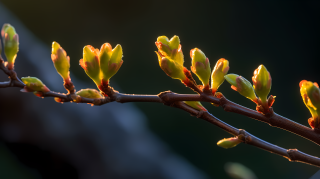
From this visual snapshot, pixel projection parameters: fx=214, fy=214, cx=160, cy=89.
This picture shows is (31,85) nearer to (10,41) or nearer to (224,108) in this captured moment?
(10,41)

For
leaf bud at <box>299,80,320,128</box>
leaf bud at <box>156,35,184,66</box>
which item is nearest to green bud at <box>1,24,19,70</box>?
leaf bud at <box>156,35,184,66</box>

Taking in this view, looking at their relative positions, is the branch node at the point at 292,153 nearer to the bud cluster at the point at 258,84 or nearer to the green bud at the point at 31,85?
the bud cluster at the point at 258,84

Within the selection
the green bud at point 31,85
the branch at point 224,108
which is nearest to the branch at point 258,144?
the branch at point 224,108

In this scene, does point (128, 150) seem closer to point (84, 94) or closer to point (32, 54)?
point (32, 54)

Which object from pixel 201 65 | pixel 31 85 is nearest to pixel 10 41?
pixel 31 85

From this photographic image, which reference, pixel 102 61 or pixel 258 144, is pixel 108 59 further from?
pixel 258 144

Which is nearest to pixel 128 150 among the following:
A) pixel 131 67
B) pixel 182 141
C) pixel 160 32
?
pixel 182 141

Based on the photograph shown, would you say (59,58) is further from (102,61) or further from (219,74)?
(219,74)

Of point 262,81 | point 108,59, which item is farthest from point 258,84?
point 108,59

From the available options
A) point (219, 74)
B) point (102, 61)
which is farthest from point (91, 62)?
point (219, 74)

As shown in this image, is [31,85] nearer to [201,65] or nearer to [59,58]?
[59,58]

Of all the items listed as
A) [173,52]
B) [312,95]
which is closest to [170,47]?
[173,52]
